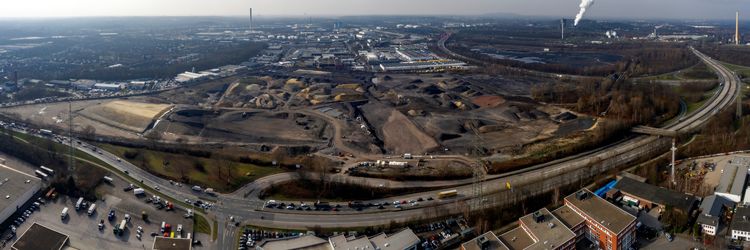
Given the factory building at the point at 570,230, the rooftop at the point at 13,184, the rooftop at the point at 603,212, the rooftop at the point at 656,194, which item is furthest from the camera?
the rooftop at the point at 13,184

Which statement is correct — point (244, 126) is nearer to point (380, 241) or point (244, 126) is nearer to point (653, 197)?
point (380, 241)

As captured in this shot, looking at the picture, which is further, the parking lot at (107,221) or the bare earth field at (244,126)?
the bare earth field at (244,126)

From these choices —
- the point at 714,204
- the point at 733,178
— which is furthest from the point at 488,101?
the point at 714,204

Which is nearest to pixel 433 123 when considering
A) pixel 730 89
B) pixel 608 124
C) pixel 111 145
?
pixel 608 124

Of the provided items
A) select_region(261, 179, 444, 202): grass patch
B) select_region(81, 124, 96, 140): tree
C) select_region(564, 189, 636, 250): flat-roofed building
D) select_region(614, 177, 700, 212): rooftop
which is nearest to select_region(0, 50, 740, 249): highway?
select_region(261, 179, 444, 202): grass patch

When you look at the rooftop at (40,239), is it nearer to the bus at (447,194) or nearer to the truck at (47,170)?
the truck at (47,170)

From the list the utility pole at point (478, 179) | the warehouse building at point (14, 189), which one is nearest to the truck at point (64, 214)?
the warehouse building at point (14, 189)
